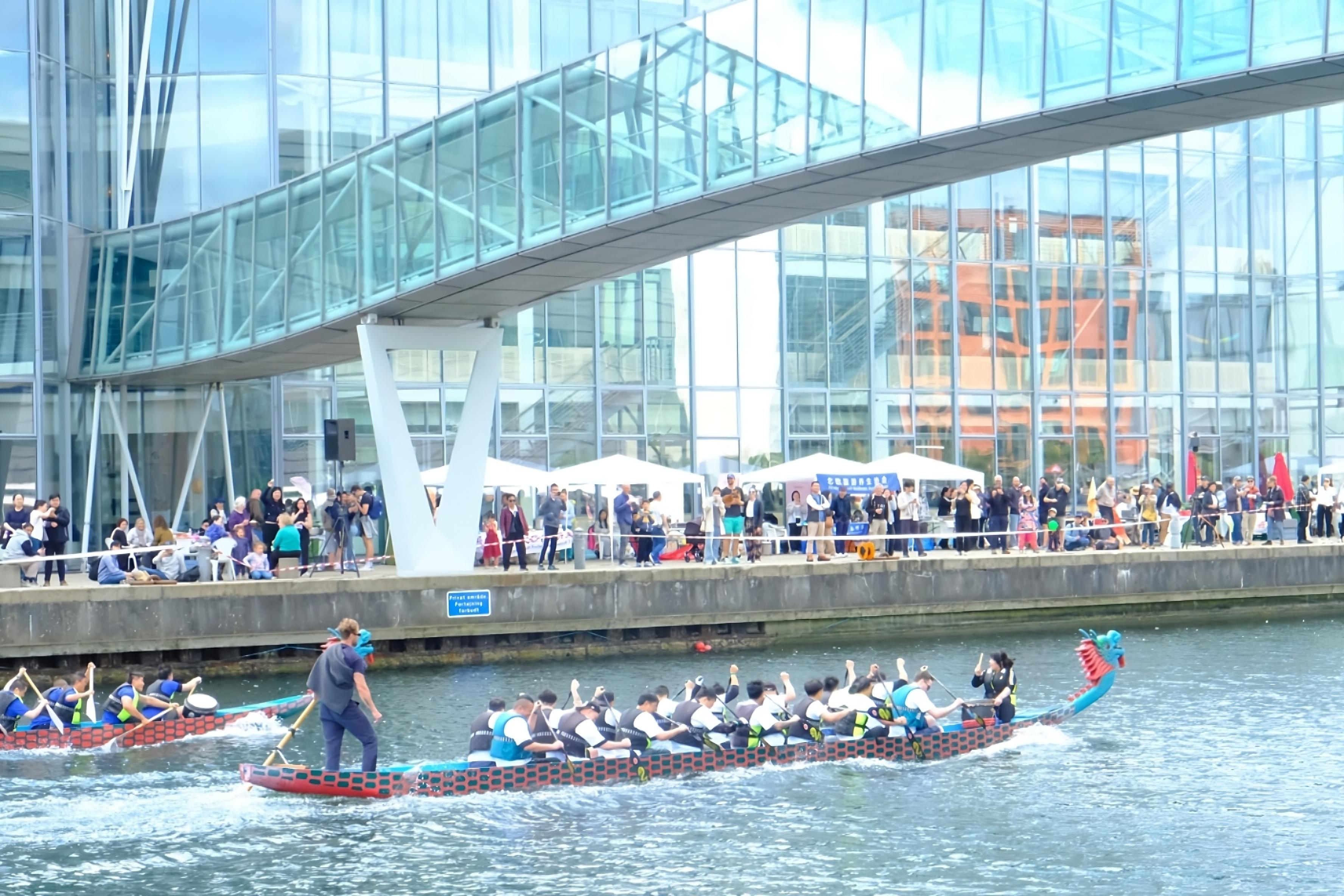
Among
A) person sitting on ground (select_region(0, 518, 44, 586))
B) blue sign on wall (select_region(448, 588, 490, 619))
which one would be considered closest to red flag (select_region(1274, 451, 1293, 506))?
blue sign on wall (select_region(448, 588, 490, 619))

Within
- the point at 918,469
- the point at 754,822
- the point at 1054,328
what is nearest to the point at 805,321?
the point at 918,469

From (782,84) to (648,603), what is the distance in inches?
461

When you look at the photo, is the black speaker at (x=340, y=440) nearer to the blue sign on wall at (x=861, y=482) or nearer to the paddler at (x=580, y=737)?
the paddler at (x=580, y=737)

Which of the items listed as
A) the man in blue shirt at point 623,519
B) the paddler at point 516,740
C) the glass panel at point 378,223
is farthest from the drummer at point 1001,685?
the glass panel at point 378,223

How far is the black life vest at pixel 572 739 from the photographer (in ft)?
73.7

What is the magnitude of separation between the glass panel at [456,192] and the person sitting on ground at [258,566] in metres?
6.60

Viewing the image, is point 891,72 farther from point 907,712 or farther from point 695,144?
point 907,712

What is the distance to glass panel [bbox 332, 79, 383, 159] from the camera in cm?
4391

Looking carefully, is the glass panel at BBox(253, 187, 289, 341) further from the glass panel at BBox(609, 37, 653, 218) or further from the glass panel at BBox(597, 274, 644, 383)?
the glass panel at BBox(597, 274, 644, 383)

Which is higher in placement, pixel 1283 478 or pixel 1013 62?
pixel 1013 62

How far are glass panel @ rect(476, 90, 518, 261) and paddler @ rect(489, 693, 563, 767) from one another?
11.0 metres

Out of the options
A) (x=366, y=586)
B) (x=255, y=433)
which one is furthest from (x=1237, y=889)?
(x=255, y=433)

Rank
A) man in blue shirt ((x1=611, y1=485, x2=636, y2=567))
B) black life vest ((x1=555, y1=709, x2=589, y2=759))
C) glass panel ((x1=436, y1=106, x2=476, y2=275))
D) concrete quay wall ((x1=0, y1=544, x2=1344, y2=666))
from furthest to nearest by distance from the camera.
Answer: man in blue shirt ((x1=611, y1=485, x2=636, y2=567)) < glass panel ((x1=436, y1=106, x2=476, y2=275)) < concrete quay wall ((x1=0, y1=544, x2=1344, y2=666)) < black life vest ((x1=555, y1=709, x2=589, y2=759))

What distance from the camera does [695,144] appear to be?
92.2ft
